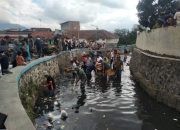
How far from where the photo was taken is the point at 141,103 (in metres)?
17.3

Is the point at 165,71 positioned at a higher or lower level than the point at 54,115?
higher

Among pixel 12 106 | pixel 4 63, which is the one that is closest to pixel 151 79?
pixel 4 63

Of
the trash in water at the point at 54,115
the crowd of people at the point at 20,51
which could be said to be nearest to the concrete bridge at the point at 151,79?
the crowd of people at the point at 20,51

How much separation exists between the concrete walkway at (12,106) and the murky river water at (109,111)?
Answer: 1.65 m

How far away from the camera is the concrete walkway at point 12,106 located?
8125mm

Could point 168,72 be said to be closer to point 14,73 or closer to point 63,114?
point 63,114

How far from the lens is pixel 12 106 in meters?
9.86

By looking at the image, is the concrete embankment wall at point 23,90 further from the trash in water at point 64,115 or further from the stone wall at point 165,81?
the stone wall at point 165,81

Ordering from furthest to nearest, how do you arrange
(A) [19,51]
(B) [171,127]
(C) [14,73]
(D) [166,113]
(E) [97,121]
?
(A) [19,51], (C) [14,73], (D) [166,113], (E) [97,121], (B) [171,127]

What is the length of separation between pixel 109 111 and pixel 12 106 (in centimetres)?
653

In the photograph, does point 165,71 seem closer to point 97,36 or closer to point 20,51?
point 20,51

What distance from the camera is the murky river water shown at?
13.2 metres

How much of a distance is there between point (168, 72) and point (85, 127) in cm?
588

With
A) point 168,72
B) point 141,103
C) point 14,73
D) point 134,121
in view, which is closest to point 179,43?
point 168,72
